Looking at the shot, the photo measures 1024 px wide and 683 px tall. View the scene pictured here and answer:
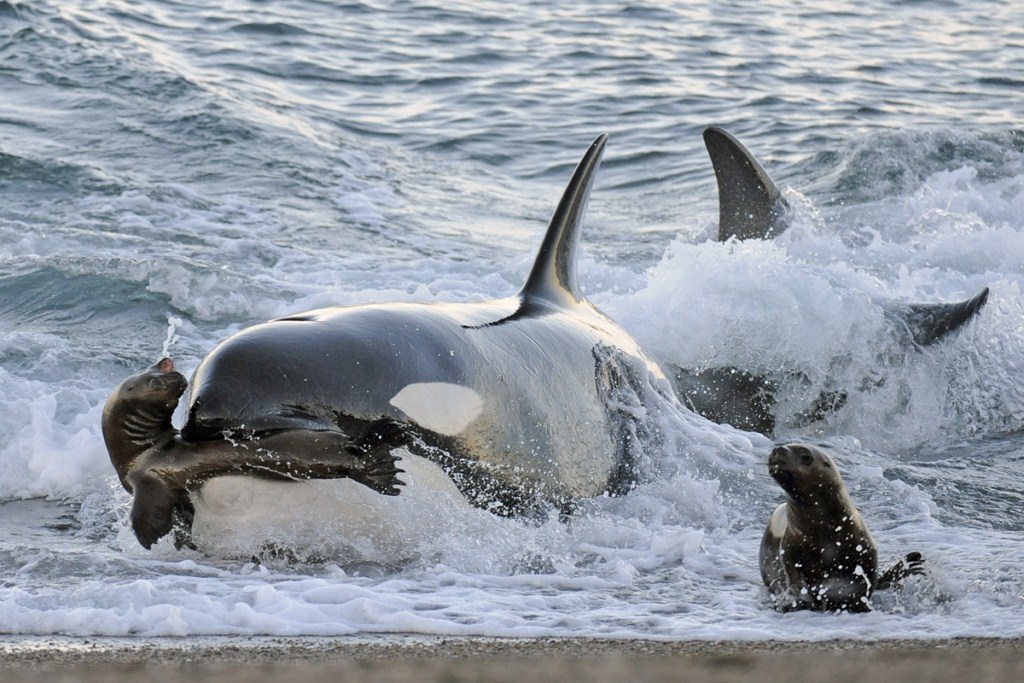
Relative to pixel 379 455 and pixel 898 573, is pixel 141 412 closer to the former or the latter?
pixel 379 455

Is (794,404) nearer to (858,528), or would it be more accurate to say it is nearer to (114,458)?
(858,528)

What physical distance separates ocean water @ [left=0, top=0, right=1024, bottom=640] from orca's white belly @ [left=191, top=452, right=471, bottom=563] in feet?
0.12

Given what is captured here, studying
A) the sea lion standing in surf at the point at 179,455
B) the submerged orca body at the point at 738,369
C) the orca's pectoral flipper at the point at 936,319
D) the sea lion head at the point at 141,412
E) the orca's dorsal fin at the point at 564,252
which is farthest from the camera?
the orca's pectoral flipper at the point at 936,319

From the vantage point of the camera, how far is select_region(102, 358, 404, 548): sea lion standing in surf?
17.5 ft

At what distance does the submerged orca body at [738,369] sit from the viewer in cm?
932

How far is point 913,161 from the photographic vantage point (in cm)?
1900

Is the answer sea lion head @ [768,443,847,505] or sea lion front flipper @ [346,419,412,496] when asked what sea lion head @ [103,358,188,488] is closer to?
sea lion front flipper @ [346,419,412,496]

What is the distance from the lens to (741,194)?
38.4 ft

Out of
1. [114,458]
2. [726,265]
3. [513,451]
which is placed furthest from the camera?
[726,265]

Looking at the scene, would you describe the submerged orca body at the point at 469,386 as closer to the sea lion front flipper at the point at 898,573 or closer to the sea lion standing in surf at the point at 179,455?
the sea lion standing in surf at the point at 179,455

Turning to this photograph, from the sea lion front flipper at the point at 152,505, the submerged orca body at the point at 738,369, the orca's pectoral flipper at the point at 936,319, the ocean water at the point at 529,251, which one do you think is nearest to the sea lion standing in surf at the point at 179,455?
the sea lion front flipper at the point at 152,505

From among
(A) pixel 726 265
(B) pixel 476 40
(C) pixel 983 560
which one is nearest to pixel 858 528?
(C) pixel 983 560

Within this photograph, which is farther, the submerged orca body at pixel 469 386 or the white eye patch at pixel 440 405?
the white eye patch at pixel 440 405

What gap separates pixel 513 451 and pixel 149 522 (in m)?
1.66
